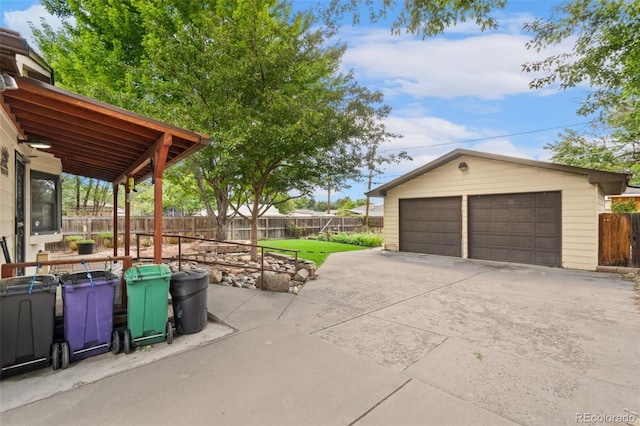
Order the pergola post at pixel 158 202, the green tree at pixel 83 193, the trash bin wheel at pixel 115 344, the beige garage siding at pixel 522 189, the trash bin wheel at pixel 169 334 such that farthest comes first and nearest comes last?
1. the green tree at pixel 83 193
2. the beige garage siding at pixel 522 189
3. the pergola post at pixel 158 202
4. the trash bin wheel at pixel 169 334
5. the trash bin wheel at pixel 115 344

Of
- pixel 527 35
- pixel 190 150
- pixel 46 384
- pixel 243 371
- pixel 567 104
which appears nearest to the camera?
pixel 46 384

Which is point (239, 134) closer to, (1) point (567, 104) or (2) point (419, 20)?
(2) point (419, 20)

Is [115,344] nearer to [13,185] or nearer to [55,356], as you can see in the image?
[55,356]

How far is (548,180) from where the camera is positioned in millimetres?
9109

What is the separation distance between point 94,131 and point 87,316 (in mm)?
2626

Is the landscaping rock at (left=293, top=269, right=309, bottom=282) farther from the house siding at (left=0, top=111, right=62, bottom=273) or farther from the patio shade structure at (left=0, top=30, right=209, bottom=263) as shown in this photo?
the house siding at (left=0, top=111, right=62, bottom=273)

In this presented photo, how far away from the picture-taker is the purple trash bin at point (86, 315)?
310 centimetres

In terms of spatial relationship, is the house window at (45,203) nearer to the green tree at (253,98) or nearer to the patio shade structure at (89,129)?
the patio shade structure at (89,129)

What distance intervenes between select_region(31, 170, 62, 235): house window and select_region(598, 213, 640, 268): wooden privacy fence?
1347cm

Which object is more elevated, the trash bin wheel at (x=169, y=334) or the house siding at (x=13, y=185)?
the house siding at (x=13, y=185)

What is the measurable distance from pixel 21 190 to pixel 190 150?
2.94 m

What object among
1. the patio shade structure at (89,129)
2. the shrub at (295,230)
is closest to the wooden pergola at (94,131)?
the patio shade structure at (89,129)

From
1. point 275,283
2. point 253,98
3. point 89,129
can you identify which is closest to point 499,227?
point 275,283

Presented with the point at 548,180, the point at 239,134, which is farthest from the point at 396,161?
the point at 239,134
